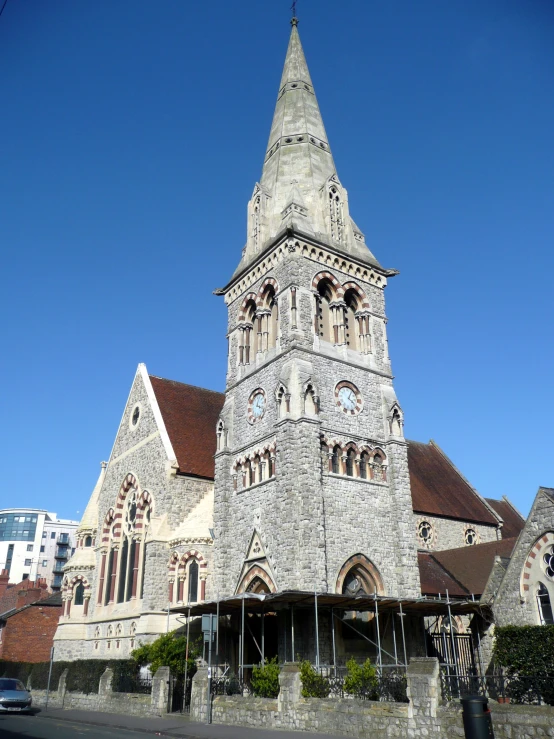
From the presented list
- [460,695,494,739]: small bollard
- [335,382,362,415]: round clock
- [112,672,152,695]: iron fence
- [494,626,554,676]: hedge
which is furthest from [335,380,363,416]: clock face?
[460,695,494,739]: small bollard

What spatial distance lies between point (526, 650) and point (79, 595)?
23.9 metres

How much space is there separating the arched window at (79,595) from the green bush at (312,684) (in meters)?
20.5

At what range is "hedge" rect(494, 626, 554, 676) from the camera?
16.1 m

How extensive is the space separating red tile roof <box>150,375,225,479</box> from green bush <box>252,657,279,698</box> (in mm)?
12835

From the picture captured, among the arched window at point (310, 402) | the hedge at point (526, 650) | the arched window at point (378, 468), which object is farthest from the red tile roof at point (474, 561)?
the arched window at point (310, 402)

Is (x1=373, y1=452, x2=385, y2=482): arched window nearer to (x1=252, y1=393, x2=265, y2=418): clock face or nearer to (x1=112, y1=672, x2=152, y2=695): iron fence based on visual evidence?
(x1=252, y1=393, x2=265, y2=418): clock face

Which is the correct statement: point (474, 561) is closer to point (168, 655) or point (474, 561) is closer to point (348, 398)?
point (348, 398)

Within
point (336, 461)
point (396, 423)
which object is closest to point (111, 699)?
point (336, 461)

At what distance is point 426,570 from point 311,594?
11.6 meters

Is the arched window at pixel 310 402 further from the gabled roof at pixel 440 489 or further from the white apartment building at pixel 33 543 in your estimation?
the white apartment building at pixel 33 543

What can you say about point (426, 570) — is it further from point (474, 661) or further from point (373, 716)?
point (373, 716)

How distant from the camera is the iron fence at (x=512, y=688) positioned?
15.1 meters

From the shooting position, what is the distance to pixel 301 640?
69.1ft

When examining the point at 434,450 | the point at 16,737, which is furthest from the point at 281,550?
the point at 434,450
